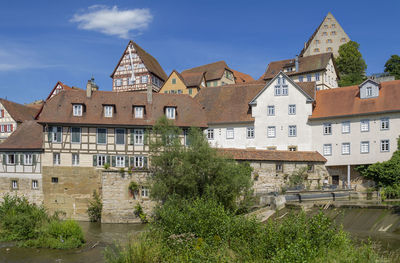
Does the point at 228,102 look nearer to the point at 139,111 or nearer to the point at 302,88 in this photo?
the point at 302,88

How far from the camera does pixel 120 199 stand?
95.9 ft

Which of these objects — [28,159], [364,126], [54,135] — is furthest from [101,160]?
[364,126]

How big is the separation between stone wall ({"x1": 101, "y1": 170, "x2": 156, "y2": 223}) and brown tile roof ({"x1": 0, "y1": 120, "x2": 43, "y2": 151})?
21.3ft

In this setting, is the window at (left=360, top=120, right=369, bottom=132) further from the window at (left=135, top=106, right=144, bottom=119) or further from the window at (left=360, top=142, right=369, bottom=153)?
the window at (left=135, top=106, right=144, bottom=119)

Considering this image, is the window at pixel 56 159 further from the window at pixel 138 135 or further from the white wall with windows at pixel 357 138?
the white wall with windows at pixel 357 138

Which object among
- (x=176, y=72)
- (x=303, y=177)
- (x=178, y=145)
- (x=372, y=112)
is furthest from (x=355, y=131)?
(x=176, y=72)

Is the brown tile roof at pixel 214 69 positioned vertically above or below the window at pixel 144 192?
above

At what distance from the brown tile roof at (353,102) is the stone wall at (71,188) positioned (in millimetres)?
18092

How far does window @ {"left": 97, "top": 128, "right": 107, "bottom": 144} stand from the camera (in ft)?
104

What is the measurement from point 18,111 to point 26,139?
728 inches

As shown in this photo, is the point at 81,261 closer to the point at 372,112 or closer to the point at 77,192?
the point at 77,192

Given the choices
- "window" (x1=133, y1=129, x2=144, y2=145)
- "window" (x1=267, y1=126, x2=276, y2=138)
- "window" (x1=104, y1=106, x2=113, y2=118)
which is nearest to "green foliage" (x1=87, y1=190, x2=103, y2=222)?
"window" (x1=133, y1=129, x2=144, y2=145)

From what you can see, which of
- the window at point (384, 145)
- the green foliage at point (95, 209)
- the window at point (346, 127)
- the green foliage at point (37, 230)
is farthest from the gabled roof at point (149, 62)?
the green foliage at point (37, 230)

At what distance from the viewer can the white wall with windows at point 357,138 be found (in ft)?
102
